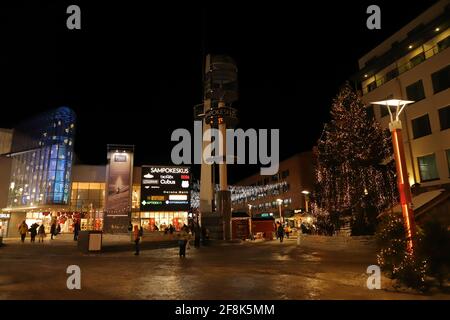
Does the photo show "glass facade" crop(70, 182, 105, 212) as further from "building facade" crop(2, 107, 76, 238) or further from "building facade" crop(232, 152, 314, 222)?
"building facade" crop(232, 152, 314, 222)

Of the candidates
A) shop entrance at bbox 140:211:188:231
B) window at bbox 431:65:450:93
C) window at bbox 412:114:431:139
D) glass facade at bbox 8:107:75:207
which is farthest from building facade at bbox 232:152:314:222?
glass facade at bbox 8:107:75:207

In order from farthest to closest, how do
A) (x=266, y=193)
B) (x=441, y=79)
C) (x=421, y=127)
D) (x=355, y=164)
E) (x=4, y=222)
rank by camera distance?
(x=266, y=193), (x=4, y=222), (x=421, y=127), (x=441, y=79), (x=355, y=164)

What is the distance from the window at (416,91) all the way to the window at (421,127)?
5.55ft

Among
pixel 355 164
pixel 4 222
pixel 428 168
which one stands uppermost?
pixel 355 164

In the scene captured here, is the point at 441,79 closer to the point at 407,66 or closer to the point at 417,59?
the point at 417,59

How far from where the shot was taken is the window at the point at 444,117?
84.5ft

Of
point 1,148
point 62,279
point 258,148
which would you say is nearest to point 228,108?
point 258,148

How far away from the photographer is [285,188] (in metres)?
70.9

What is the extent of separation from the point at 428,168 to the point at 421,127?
11.1 ft

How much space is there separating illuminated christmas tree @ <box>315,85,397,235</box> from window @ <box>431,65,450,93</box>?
514 centimetres

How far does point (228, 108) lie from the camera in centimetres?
3541

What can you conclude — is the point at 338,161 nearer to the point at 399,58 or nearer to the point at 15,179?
the point at 399,58

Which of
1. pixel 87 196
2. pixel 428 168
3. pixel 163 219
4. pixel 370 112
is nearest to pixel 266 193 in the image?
pixel 163 219

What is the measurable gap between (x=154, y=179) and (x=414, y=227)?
42742 millimetres
